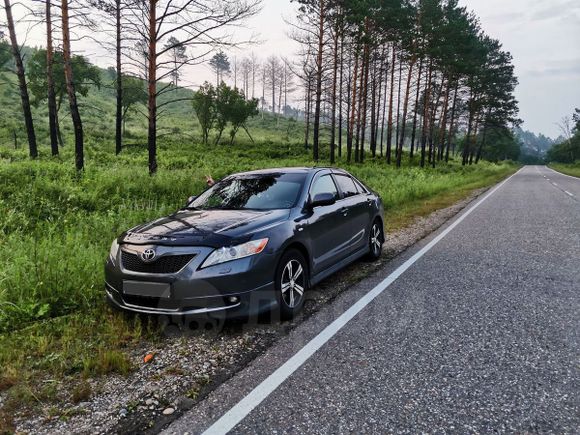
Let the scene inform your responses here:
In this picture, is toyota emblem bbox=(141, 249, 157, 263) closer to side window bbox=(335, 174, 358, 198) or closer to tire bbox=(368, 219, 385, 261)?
side window bbox=(335, 174, 358, 198)

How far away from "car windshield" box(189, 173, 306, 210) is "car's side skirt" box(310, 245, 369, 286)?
3.04 feet

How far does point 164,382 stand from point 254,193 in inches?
106

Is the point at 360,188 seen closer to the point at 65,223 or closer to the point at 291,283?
the point at 291,283

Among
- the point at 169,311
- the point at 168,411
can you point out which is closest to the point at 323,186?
the point at 169,311

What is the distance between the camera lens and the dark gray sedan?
12.0 ft

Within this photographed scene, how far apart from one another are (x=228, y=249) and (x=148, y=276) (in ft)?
2.54

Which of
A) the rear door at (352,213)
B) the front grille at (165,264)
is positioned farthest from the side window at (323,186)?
the front grille at (165,264)

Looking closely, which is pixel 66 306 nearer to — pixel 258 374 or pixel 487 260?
pixel 258 374

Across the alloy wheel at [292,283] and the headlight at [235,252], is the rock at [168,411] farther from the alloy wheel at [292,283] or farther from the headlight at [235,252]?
the alloy wheel at [292,283]

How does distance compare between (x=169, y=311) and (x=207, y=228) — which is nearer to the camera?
(x=169, y=311)

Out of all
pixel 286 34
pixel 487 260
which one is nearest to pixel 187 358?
pixel 487 260

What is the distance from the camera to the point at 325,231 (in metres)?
5.03

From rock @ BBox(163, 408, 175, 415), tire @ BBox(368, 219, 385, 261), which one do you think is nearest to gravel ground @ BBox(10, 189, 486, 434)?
rock @ BBox(163, 408, 175, 415)

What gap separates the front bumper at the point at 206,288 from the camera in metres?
3.61
